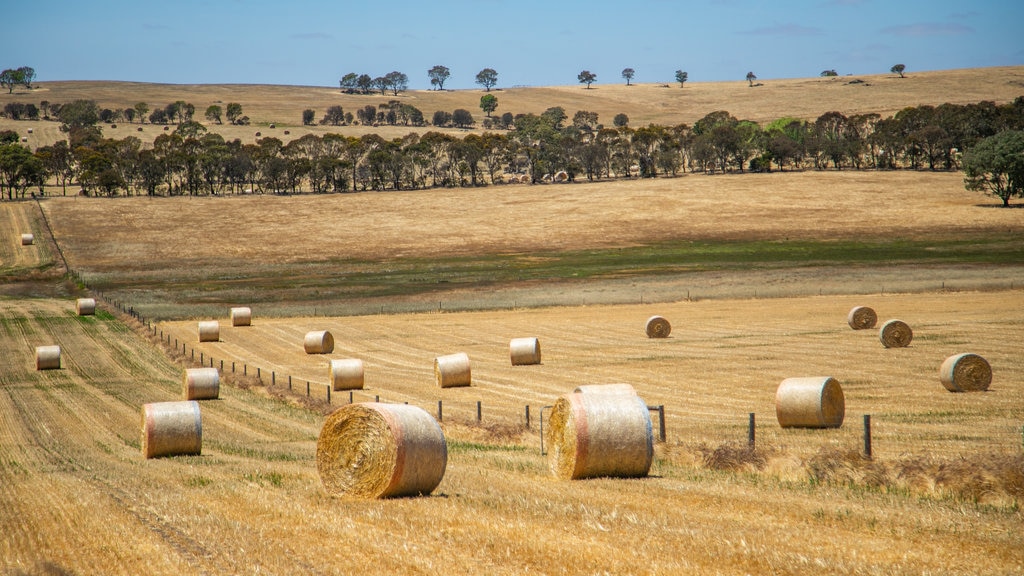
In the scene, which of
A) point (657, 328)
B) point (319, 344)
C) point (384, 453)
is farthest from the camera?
point (657, 328)

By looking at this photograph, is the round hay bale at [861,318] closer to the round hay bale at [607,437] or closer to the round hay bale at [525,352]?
the round hay bale at [525,352]

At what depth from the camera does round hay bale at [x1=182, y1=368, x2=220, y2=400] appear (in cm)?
2938

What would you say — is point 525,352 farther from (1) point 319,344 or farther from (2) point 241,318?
(2) point 241,318

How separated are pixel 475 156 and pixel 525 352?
10828 centimetres

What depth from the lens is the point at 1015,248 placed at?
2795 inches

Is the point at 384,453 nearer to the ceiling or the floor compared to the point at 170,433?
nearer to the ceiling

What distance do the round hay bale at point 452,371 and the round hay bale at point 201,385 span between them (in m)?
6.77

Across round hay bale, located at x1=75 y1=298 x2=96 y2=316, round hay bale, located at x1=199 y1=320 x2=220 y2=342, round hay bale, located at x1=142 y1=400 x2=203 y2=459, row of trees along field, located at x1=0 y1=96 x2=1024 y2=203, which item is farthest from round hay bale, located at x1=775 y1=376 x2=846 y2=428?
row of trees along field, located at x1=0 y1=96 x2=1024 y2=203

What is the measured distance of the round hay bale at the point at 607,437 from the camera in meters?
14.3

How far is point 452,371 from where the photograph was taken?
30.6 meters

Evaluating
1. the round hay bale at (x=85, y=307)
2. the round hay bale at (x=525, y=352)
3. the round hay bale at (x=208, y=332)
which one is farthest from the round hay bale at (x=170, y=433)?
the round hay bale at (x=85, y=307)

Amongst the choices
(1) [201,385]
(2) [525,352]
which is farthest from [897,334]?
(1) [201,385]

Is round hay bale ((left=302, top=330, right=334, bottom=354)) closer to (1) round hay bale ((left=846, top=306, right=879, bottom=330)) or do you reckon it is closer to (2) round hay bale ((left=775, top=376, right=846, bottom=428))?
(1) round hay bale ((left=846, top=306, right=879, bottom=330))

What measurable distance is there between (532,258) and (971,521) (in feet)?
229
